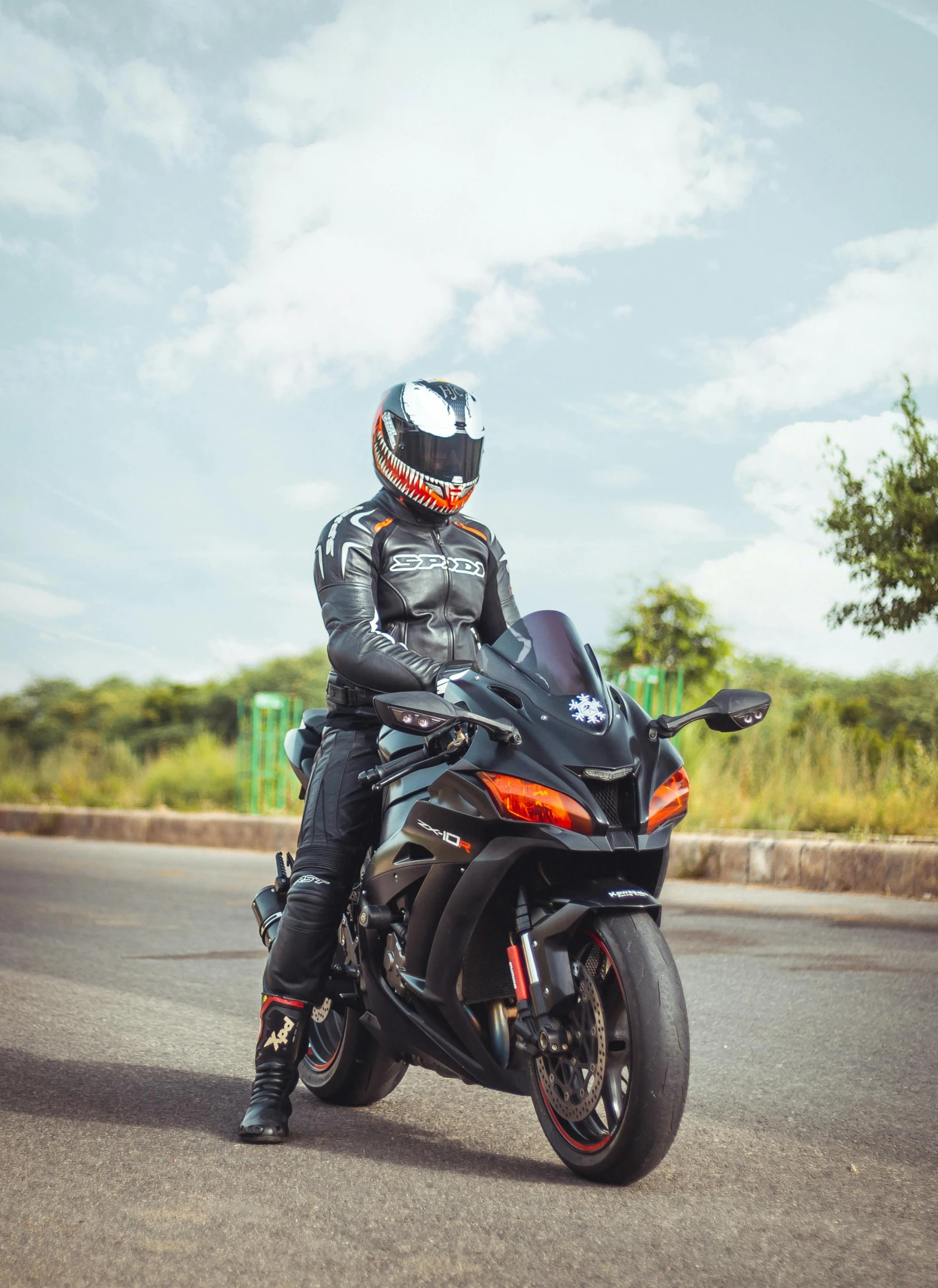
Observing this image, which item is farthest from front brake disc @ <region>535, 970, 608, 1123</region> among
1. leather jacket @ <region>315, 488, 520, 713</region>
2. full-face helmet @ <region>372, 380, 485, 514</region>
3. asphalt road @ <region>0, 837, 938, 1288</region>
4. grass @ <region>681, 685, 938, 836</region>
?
grass @ <region>681, 685, 938, 836</region>

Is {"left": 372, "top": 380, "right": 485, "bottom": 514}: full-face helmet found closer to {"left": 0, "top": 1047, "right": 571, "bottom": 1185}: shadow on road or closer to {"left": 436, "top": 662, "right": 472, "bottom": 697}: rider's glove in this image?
{"left": 436, "top": 662, "right": 472, "bottom": 697}: rider's glove

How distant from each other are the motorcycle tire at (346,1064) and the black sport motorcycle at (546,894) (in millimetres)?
435

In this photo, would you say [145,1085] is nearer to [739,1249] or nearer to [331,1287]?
[331,1287]

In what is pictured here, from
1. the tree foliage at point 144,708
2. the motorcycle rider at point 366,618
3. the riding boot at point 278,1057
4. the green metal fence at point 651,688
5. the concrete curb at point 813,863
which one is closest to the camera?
the riding boot at point 278,1057

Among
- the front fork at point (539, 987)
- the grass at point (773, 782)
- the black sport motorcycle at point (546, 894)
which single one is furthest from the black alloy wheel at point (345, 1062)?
the grass at point (773, 782)

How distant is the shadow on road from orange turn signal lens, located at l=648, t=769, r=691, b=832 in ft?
2.97

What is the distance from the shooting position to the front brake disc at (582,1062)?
10.3ft

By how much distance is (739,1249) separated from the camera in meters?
2.84

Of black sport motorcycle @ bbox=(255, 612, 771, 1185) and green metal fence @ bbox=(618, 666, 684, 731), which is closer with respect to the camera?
black sport motorcycle @ bbox=(255, 612, 771, 1185)

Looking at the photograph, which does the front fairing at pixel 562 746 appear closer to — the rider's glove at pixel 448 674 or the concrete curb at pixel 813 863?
the rider's glove at pixel 448 674

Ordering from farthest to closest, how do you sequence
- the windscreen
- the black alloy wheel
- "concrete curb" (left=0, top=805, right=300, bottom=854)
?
"concrete curb" (left=0, top=805, right=300, bottom=854) → the black alloy wheel → the windscreen

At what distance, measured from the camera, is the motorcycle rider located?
12.6ft

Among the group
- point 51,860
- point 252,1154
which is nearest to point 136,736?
point 51,860

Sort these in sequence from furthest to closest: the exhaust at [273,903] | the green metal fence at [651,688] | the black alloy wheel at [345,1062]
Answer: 1. the green metal fence at [651,688]
2. the exhaust at [273,903]
3. the black alloy wheel at [345,1062]
